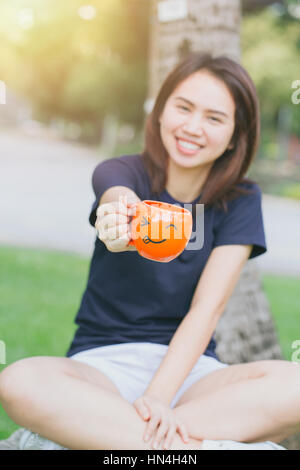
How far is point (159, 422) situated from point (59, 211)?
8.49 meters

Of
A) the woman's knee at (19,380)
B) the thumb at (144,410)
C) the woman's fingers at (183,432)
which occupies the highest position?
the woman's knee at (19,380)

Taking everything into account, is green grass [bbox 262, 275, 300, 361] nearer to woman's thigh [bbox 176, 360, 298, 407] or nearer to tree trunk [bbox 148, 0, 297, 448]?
tree trunk [bbox 148, 0, 297, 448]

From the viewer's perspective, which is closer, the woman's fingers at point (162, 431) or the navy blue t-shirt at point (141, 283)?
the woman's fingers at point (162, 431)

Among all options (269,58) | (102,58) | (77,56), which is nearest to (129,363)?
(269,58)

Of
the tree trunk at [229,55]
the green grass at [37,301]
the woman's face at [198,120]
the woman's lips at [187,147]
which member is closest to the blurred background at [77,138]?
the green grass at [37,301]

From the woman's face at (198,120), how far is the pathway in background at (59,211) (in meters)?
4.83

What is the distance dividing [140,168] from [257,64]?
17.4 m

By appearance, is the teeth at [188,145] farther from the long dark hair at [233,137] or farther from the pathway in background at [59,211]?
the pathway in background at [59,211]

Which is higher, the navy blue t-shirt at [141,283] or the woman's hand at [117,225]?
the woman's hand at [117,225]

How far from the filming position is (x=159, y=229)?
1.72 meters

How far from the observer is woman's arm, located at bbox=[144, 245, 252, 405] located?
2.04 meters

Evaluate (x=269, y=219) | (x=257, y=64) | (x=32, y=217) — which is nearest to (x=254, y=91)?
(x=32, y=217)

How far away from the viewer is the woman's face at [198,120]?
2260 millimetres

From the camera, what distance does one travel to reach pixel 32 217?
9203 millimetres
